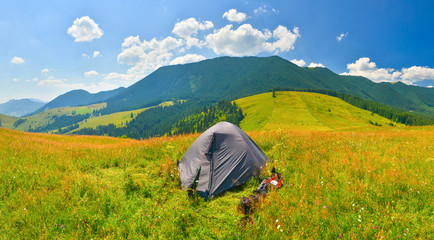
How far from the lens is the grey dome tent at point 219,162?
22.3 feet

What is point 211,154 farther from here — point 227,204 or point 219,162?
point 227,204

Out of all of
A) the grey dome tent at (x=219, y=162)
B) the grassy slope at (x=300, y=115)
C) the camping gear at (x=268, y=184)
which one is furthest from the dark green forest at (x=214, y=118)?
the camping gear at (x=268, y=184)

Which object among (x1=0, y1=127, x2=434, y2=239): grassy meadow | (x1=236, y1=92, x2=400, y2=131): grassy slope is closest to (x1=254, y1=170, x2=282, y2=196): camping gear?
(x1=0, y1=127, x2=434, y2=239): grassy meadow

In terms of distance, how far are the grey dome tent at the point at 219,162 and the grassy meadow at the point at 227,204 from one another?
388mm

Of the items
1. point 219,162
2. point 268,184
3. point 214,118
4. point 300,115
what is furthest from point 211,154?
point 214,118

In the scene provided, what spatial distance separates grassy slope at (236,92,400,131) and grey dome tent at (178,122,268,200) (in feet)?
321

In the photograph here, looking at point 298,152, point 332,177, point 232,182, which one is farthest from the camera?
point 298,152

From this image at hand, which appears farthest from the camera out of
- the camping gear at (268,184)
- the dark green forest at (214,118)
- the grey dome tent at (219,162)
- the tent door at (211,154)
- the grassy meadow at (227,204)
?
the dark green forest at (214,118)

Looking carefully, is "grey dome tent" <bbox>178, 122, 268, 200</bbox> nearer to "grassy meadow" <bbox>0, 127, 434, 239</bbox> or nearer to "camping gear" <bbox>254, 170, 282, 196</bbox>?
"grassy meadow" <bbox>0, 127, 434, 239</bbox>

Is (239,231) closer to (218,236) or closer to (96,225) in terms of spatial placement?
(218,236)

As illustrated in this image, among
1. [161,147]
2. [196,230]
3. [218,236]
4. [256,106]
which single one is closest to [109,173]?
[161,147]

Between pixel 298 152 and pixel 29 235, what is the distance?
10104 mm

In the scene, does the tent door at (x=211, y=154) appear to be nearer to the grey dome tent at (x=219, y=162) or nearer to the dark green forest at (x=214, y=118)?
the grey dome tent at (x=219, y=162)

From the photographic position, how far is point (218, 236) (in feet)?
14.6
